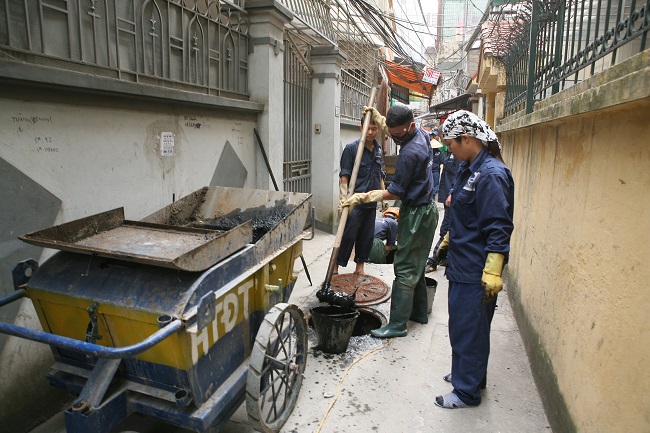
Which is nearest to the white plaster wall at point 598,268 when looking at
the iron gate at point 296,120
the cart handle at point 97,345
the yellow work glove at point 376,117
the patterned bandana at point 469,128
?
the patterned bandana at point 469,128

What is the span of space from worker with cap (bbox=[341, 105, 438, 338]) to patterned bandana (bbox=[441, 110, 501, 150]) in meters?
0.89

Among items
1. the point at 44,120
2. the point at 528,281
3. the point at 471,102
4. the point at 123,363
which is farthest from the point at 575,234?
the point at 471,102

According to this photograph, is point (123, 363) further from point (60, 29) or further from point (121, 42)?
point (121, 42)

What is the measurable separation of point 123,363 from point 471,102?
627 inches

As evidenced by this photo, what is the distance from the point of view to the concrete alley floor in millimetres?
2791

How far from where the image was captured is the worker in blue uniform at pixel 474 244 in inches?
106

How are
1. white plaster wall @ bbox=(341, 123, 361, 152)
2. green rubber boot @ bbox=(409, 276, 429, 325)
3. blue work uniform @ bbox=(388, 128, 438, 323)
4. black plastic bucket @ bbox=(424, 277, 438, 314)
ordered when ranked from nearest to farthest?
blue work uniform @ bbox=(388, 128, 438, 323), green rubber boot @ bbox=(409, 276, 429, 325), black plastic bucket @ bbox=(424, 277, 438, 314), white plaster wall @ bbox=(341, 123, 361, 152)

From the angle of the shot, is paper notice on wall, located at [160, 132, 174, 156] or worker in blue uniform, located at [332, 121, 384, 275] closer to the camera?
paper notice on wall, located at [160, 132, 174, 156]

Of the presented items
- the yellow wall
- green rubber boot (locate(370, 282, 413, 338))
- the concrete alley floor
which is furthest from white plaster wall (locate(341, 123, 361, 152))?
the yellow wall

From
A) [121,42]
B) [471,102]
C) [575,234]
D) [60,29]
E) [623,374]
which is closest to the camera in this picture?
[623,374]

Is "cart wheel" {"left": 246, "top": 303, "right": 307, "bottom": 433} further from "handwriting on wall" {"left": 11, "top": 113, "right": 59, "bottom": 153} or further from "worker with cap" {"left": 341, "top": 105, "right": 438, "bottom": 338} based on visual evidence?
"handwriting on wall" {"left": 11, "top": 113, "right": 59, "bottom": 153}

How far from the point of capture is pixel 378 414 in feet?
9.62

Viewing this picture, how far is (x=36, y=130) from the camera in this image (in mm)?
2729

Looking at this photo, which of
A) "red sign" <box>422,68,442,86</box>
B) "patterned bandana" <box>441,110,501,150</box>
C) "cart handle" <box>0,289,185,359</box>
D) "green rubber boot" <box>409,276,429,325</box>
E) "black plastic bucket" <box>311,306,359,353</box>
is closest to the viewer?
"cart handle" <box>0,289,185,359</box>
